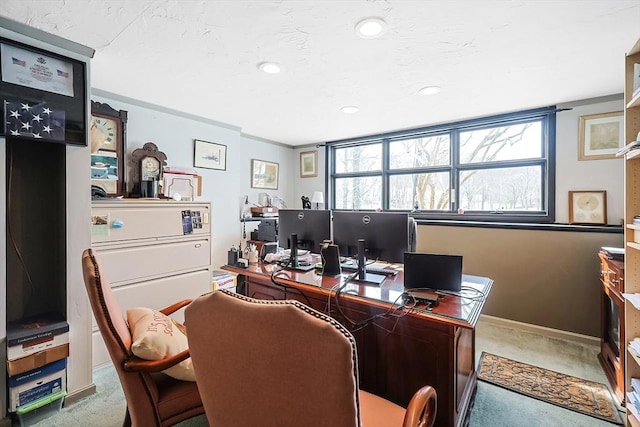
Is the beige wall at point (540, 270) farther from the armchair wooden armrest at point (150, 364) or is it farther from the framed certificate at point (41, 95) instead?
the framed certificate at point (41, 95)

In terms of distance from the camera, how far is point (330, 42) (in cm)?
191

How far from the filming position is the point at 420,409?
97 centimetres

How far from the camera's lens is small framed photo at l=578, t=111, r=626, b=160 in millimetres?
2727

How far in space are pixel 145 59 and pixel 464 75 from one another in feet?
8.19

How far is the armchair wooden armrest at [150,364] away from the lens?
3.80ft

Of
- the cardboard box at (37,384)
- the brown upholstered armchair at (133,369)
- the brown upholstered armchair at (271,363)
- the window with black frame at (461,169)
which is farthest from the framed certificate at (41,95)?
the window with black frame at (461,169)

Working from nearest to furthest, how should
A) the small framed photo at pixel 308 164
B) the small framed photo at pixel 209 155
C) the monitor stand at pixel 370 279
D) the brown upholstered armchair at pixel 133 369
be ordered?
the brown upholstered armchair at pixel 133 369
the monitor stand at pixel 370 279
the small framed photo at pixel 209 155
the small framed photo at pixel 308 164

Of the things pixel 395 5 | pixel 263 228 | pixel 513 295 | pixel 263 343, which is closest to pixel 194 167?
pixel 263 228

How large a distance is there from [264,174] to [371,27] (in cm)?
322

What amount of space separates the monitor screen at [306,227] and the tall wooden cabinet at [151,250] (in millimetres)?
914

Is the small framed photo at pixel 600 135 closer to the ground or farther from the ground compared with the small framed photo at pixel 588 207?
farther from the ground

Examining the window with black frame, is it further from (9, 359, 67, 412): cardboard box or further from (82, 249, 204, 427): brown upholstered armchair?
(9, 359, 67, 412): cardboard box

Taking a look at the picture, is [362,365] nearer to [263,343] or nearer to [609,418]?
[263,343]

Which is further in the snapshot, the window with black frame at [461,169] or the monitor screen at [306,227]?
the window with black frame at [461,169]
